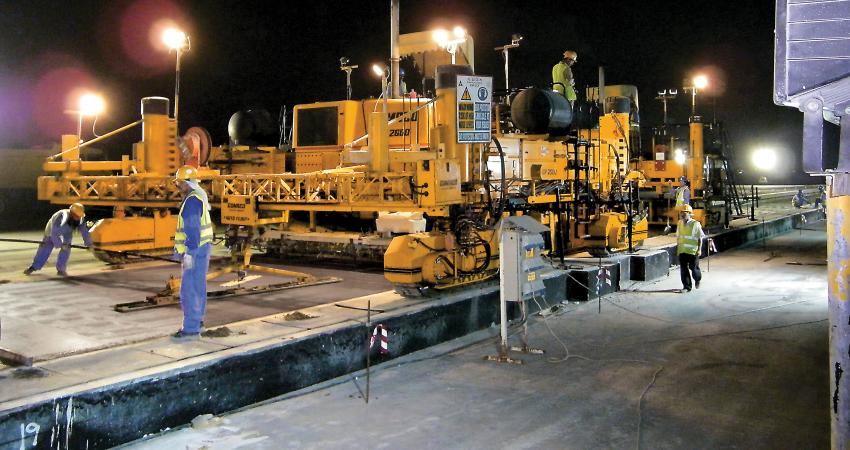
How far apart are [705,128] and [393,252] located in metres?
18.9

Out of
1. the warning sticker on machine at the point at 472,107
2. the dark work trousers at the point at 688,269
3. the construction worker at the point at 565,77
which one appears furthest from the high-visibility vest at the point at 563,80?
the warning sticker on machine at the point at 472,107

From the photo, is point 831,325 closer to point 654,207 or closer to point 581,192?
point 581,192

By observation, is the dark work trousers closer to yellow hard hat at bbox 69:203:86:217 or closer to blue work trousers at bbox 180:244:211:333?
blue work trousers at bbox 180:244:211:333

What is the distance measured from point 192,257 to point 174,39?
6445 millimetres

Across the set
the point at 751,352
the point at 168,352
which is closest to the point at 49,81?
the point at 168,352

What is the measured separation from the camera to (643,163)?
2734 centimetres

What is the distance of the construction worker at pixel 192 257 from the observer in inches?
290

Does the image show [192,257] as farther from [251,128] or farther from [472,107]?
[251,128]

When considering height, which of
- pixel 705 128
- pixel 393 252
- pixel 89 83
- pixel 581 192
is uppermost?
pixel 89 83

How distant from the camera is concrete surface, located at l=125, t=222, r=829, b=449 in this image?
5.80 m

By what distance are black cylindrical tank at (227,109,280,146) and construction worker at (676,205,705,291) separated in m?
10.1

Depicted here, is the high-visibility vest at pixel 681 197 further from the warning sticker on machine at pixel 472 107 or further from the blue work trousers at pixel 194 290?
the blue work trousers at pixel 194 290

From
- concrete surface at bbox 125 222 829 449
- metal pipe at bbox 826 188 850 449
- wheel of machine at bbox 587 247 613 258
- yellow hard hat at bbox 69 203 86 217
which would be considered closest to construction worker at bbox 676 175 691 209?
wheel of machine at bbox 587 247 613 258

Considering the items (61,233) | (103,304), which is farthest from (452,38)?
(103,304)
